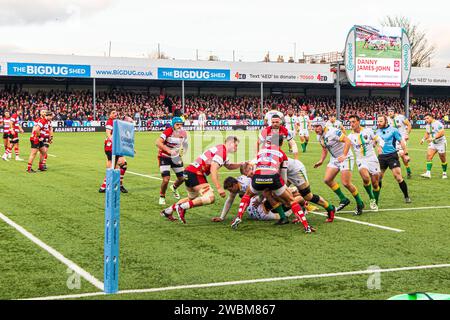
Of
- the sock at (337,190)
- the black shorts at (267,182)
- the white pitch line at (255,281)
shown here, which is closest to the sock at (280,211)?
the black shorts at (267,182)

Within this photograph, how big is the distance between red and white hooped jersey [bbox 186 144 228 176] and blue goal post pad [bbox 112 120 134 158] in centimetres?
410

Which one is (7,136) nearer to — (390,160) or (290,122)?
(290,122)

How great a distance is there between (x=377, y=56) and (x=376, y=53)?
0.33 m

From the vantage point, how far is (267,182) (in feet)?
32.7

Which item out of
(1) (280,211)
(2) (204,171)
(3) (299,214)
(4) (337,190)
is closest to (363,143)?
(4) (337,190)

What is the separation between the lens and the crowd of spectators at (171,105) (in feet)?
174

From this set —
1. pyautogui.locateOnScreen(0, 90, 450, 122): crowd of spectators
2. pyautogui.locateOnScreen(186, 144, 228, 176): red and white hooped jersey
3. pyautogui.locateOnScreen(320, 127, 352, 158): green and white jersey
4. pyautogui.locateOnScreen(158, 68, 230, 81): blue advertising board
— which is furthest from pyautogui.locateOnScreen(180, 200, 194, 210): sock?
pyautogui.locateOnScreen(158, 68, 230, 81): blue advertising board

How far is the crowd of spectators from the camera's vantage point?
5291 cm

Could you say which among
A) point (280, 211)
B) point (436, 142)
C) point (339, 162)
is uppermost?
point (436, 142)

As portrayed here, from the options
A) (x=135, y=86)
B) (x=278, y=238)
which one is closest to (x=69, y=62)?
(x=135, y=86)

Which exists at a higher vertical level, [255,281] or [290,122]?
[290,122]

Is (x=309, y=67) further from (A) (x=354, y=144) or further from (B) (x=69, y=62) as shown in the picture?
(A) (x=354, y=144)

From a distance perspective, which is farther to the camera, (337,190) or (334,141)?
(334,141)

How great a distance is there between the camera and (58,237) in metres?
9.67
